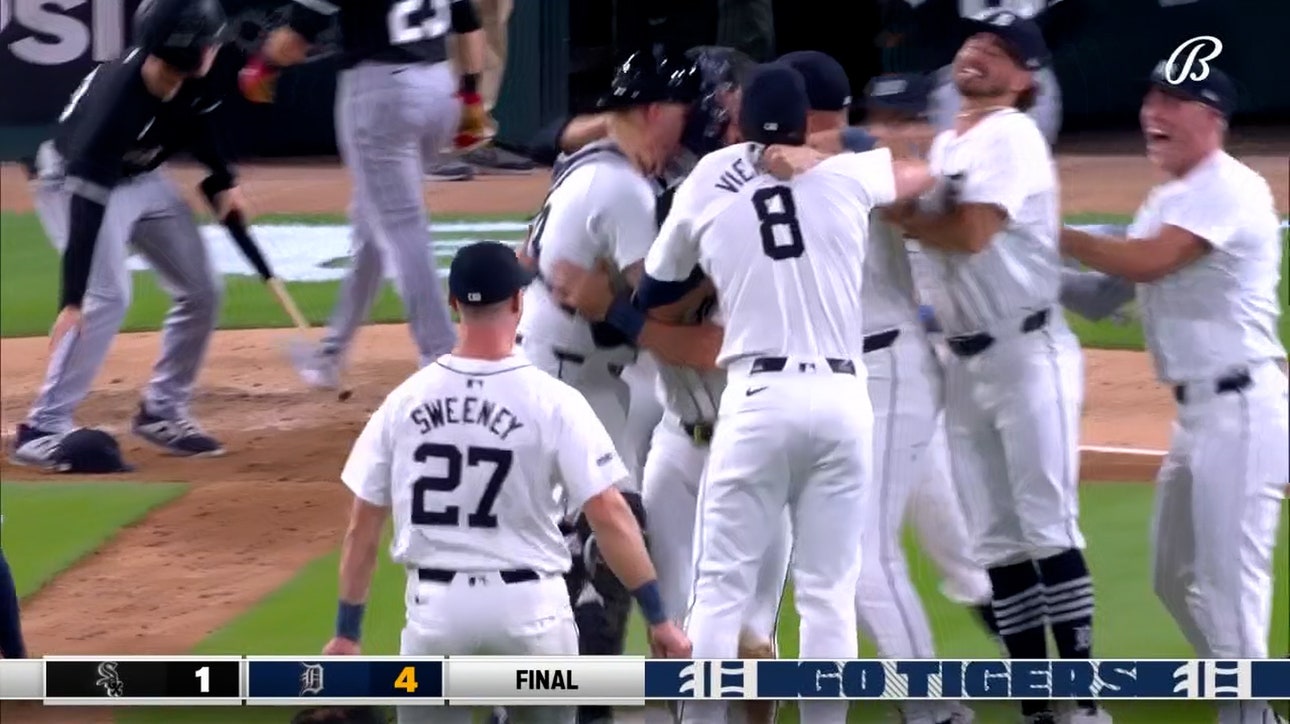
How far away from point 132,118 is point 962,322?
185 centimetres

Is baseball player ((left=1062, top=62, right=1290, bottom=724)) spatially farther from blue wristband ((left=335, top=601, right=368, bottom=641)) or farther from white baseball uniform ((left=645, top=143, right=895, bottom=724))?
blue wristband ((left=335, top=601, right=368, bottom=641))

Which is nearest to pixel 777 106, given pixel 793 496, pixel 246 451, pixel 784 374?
pixel 784 374

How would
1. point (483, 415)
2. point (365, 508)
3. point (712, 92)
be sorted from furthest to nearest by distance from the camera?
1. point (712, 92)
2. point (365, 508)
3. point (483, 415)

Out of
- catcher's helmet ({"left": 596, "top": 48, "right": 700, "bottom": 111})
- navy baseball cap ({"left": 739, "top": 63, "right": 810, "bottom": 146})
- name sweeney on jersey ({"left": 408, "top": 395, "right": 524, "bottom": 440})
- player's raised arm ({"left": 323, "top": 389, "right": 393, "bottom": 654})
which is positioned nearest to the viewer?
name sweeney on jersey ({"left": 408, "top": 395, "right": 524, "bottom": 440})

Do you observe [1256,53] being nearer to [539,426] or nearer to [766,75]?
[766,75]

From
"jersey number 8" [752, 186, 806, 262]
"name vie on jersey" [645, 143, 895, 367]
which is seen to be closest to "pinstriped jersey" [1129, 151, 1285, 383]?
"name vie on jersey" [645, 143, 895, 367]

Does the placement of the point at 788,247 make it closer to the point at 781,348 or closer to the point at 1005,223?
the point at 781,348

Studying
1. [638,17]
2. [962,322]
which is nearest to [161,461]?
[638,17]

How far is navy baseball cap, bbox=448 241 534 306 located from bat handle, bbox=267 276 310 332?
18.4 inches

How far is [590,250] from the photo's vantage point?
3613 millimetres

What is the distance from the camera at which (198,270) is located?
3.60 m

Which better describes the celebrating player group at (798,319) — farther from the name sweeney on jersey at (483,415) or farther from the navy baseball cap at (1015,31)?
the name sweeney on jersey at (483,415)

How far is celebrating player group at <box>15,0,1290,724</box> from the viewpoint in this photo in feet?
11.3

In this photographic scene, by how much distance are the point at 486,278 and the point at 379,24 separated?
2.20ft
